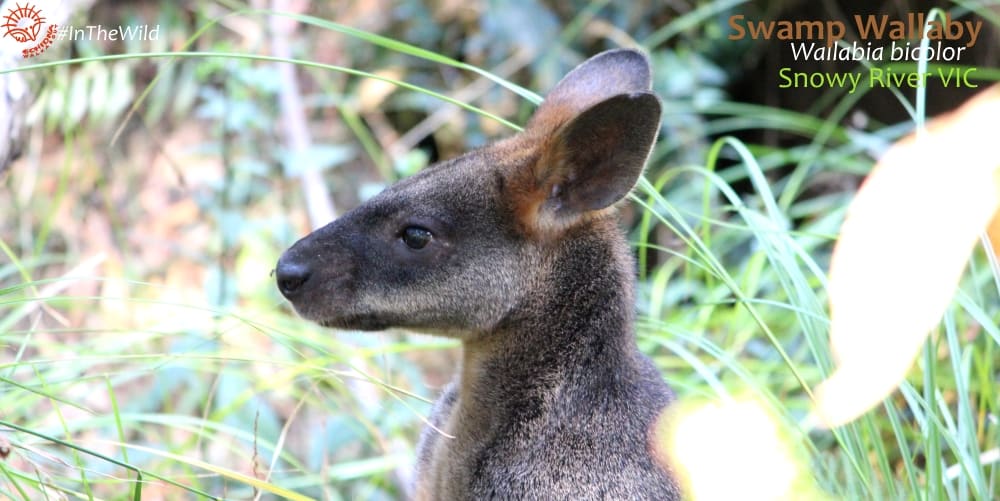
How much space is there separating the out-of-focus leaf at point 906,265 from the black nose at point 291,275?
1.30 metres

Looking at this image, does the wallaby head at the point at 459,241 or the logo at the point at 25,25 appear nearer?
the wallaby head at the point at 459,241

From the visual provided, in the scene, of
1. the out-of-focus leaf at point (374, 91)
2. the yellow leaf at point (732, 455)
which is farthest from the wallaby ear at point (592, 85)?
the out-of-focus leaf at point (374, 91)

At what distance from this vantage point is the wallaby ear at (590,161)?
258 cm

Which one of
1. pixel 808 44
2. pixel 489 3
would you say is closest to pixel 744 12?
pixel 808 44

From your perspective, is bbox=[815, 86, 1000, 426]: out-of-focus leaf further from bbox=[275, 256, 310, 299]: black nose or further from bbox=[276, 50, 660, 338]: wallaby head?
bbox=[275, 256, 310, 299]: black nose

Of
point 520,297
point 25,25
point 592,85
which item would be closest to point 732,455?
point 520,297

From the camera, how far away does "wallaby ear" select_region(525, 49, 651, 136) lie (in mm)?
3053

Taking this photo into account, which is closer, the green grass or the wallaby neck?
the green grass

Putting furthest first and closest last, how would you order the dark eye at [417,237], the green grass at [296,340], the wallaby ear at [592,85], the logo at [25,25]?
the wallaby ear at [592,85], the logo at [25,25], the dark eye at [417,237], the green grass at [296,340]

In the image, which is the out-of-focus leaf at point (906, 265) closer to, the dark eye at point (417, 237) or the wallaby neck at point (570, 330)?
the wallaby neck at point (570, 330)

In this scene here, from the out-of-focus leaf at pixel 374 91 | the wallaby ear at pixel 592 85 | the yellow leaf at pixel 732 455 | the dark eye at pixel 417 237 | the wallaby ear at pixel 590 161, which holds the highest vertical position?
the out-of-focus leaf at pixel 374 91

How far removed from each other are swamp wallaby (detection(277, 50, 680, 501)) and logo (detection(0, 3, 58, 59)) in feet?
3.07

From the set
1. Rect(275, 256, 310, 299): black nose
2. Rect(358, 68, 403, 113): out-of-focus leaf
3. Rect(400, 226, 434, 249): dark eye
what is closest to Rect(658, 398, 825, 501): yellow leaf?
Rect(400, 226, 434, 249): dark eye

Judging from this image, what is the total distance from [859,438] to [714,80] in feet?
12.9
